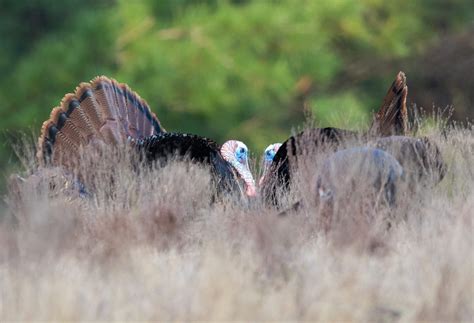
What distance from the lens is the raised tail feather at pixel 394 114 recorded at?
32.8 feet

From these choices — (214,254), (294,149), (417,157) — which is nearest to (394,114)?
(294,149)

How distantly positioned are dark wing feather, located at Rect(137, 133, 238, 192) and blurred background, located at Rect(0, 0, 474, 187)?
31.6ft

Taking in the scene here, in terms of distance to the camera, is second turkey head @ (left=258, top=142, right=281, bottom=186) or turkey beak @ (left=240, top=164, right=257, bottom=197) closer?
turkey beak @ (left=240, top=164, right=257, bottom=197)

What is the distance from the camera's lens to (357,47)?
25766 millimetres

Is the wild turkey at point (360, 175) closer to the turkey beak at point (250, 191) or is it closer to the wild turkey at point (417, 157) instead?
the wild turkey at point (417, 157)

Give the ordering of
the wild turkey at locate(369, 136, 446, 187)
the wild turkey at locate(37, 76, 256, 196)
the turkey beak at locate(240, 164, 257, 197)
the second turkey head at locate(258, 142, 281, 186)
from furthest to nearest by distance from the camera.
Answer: the wild turkey at locate(37, 76, 256, 196)
the second turkey head at locate(258, 142, 281, 186)
the turkey beak at locate(240, 164, 257, 197)
the wild turkey at locate(369, 136, 446, 187)

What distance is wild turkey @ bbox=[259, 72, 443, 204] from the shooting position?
28.9 feet

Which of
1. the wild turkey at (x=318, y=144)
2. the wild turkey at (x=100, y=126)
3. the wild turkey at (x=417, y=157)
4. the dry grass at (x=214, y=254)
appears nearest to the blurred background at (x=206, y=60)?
the wild turkey at (x=100, y=126)

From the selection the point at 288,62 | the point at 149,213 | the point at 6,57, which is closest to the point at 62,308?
the point at 149,213

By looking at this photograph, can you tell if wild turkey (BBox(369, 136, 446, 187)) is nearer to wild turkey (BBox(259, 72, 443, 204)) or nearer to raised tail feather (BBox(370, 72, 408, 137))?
wild turkey (BBox(259, 72, 443, 204))

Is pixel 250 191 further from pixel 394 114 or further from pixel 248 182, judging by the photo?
pixel 394 114

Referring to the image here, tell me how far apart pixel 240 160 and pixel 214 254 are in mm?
3472

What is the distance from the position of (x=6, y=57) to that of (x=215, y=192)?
12209 mm

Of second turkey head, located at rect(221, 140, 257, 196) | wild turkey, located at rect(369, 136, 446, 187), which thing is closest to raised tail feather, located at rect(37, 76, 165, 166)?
second turkey head, located at rect(221, 140, 257, 196)
